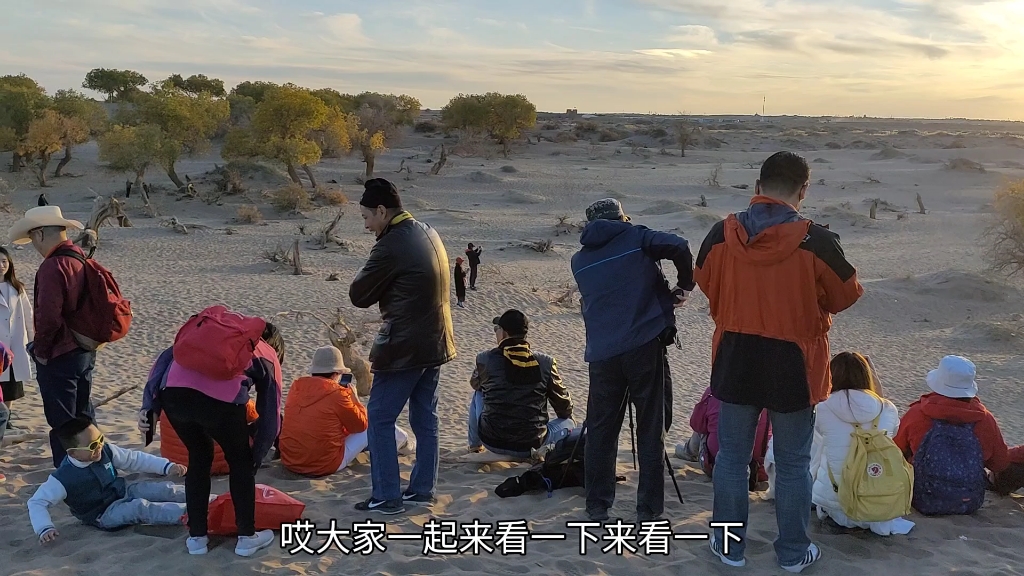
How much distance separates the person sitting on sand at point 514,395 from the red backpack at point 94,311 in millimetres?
2134

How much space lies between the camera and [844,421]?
390 centimetres

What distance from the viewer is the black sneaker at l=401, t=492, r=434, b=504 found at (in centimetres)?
441

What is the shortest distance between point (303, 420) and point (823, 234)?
10.3 ft

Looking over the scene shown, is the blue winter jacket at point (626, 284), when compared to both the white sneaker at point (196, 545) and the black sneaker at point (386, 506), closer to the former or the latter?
the black sneaker at point (386, 506)

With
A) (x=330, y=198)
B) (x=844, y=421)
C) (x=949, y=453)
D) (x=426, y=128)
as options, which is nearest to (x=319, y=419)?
(x=844, y=421)

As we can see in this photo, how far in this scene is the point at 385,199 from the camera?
401cm

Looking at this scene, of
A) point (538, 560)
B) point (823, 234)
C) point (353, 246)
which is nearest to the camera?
point (823, 234)

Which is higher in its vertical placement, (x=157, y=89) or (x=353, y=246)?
(x=157, y=89)

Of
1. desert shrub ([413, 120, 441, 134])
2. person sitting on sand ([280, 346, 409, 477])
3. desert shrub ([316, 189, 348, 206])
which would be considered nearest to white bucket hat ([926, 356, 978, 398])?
person sitting on sand ([280, 346, 409, 477])

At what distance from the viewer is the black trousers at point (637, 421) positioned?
3795 millimetres

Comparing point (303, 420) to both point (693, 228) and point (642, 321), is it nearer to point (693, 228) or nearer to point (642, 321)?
point (642, 321)

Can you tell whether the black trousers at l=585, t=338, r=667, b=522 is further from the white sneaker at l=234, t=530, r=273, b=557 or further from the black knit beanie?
the white sneaker at l=234, t=530, r=273, b=557

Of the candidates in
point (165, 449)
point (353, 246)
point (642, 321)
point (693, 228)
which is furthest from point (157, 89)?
point (642, 321)

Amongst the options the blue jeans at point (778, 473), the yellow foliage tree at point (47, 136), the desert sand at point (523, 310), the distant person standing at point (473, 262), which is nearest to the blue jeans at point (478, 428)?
the desert sand at point (523, 310)
